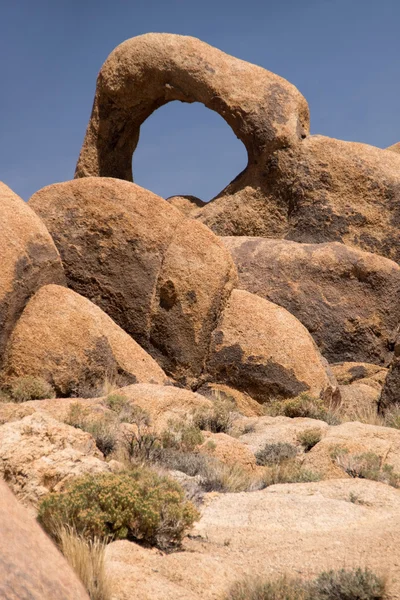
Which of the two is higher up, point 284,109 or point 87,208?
point 284,109

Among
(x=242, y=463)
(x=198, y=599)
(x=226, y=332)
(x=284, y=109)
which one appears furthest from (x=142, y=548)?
(x=284, y=109)

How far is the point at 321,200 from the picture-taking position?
17.5m

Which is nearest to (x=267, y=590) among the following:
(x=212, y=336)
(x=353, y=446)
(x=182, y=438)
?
(x=182, y=438)

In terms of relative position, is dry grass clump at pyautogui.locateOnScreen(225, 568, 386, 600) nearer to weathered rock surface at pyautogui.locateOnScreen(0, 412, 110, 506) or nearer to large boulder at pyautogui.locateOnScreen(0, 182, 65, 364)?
weathered rock surface at pyautogui.locateOnScreen(0, 412, 110, 506)

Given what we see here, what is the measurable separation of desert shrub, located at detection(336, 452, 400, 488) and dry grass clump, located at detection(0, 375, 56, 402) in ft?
12.7

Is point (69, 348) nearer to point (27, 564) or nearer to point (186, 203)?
point (27, 564)

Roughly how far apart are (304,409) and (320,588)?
6.90 metres

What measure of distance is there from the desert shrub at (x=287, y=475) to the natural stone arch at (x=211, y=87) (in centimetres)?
1138

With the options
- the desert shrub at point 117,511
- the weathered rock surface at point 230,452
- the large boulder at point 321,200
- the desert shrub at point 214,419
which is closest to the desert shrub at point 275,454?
the weathered rock surface at point 230,452

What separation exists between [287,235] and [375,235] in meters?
1.96

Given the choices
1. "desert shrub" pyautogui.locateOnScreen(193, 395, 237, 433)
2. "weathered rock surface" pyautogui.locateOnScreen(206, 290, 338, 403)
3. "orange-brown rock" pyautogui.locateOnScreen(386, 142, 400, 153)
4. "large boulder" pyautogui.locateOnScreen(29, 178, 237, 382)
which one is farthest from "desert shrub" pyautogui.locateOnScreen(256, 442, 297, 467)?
"orange-brown rock" pyautogui.locateOnScreen(386, 142, 400, 153)

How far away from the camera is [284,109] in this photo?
17938 mm

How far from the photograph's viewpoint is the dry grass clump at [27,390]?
9.72 metres

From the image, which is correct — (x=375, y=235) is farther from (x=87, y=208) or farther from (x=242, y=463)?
(x=242, y=463)
